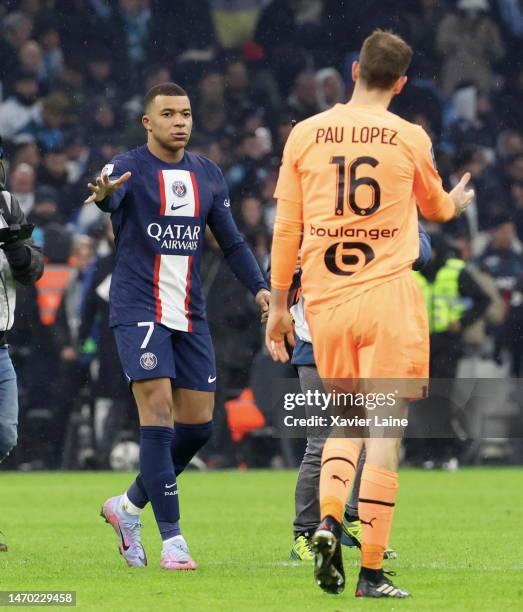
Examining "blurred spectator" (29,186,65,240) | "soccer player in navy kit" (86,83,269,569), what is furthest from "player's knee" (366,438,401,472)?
"blurred spectator" (29,186,65,240)

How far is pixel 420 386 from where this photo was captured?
618 cm

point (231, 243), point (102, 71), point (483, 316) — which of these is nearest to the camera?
point (231, 243)

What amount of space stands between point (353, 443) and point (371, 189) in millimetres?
942

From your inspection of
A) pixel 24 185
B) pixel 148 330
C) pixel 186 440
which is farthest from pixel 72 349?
pixel 148 330

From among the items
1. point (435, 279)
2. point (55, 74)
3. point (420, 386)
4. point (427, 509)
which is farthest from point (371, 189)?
point (55, 74)

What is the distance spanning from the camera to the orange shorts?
6121mm

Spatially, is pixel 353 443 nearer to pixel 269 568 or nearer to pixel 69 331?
pixel 269 568

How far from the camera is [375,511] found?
612cm

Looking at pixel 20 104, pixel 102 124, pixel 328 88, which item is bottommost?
pixel 102 124

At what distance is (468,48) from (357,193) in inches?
535

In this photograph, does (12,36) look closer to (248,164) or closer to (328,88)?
(248,164)

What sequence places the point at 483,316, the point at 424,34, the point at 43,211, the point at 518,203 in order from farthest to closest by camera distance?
the point at 424,34 < the point at 518,203 < the point at 43,211 < the point at 483,316

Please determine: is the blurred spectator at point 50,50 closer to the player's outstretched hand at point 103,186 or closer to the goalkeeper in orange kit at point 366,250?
the player's outstretched hand at point 103,186

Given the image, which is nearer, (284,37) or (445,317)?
(445,317)
